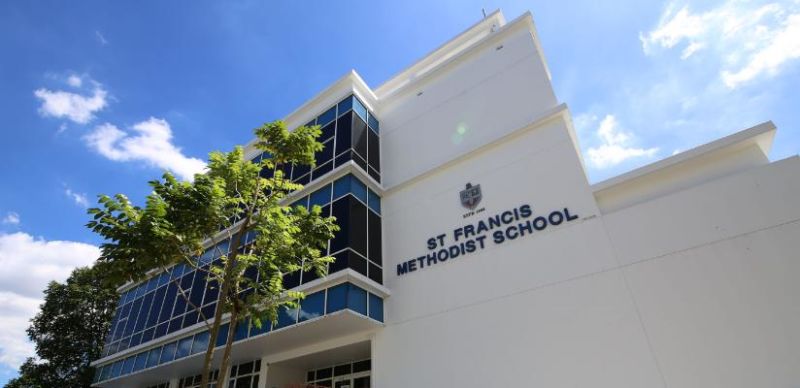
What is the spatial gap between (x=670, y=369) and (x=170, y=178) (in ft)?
39.7

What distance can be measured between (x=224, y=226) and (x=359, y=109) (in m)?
10.7

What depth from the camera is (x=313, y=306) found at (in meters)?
13.0

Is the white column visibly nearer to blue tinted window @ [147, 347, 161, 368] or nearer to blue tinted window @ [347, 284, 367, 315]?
blue tinted window @ [347, 284, 367, 315]

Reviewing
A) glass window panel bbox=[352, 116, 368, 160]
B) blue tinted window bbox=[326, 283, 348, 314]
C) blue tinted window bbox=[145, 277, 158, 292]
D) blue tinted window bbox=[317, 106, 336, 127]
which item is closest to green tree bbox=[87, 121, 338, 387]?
blue tinted window bbox=[326, 283, 348, 314]

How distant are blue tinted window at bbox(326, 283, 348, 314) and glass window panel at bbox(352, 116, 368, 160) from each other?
20.3 feet

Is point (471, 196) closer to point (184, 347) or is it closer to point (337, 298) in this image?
point (337, 298)

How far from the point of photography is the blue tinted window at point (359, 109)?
59.2 ft

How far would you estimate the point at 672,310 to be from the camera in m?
9.36

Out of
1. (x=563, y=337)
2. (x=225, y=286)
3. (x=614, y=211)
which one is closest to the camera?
(x=225, y=286)

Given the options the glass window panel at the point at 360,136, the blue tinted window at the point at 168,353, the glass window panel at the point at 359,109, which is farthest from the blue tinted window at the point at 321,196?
the blue tinted window at the point at 168,353

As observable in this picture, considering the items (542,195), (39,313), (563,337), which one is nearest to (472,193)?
(542,195)

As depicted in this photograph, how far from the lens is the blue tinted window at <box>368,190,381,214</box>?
1614cm

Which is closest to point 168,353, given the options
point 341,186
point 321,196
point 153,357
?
point 153,357

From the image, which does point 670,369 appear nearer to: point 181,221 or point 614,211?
point 614,211
